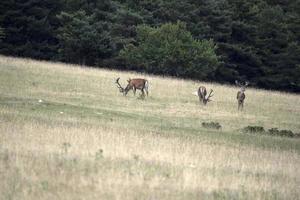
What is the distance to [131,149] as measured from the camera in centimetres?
1448


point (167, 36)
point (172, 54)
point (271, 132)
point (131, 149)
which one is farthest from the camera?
point (167, 36)

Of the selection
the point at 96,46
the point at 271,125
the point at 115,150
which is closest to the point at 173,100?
the point at 271,125

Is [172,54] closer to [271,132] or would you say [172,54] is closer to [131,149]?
[271,132]

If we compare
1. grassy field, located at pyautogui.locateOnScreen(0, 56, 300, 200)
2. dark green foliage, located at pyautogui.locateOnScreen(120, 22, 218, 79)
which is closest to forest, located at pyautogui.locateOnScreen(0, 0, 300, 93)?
dark green foliage, located at pyautogui.locateOnScreen(120, 22, 218, 79)

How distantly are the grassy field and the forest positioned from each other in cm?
1797

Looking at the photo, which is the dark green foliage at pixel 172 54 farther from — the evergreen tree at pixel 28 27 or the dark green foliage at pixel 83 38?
the evergreen tree at pixel 28 27

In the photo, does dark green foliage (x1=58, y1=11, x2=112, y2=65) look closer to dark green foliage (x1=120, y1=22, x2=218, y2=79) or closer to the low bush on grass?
dark green foliage (x1=120, y1=22, x2=218, y2=79)

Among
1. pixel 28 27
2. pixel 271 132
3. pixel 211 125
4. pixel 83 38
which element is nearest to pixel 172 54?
pixel 83 38

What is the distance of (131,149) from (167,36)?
32738mm

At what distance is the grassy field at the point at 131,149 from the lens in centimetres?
1066

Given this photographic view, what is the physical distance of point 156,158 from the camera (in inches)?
538

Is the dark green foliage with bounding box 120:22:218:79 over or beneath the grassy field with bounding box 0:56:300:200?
over

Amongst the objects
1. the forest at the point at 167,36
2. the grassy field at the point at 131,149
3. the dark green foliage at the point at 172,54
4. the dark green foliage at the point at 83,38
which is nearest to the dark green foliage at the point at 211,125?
the grassy field at the point at 131,149

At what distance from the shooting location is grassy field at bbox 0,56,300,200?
10.7m
